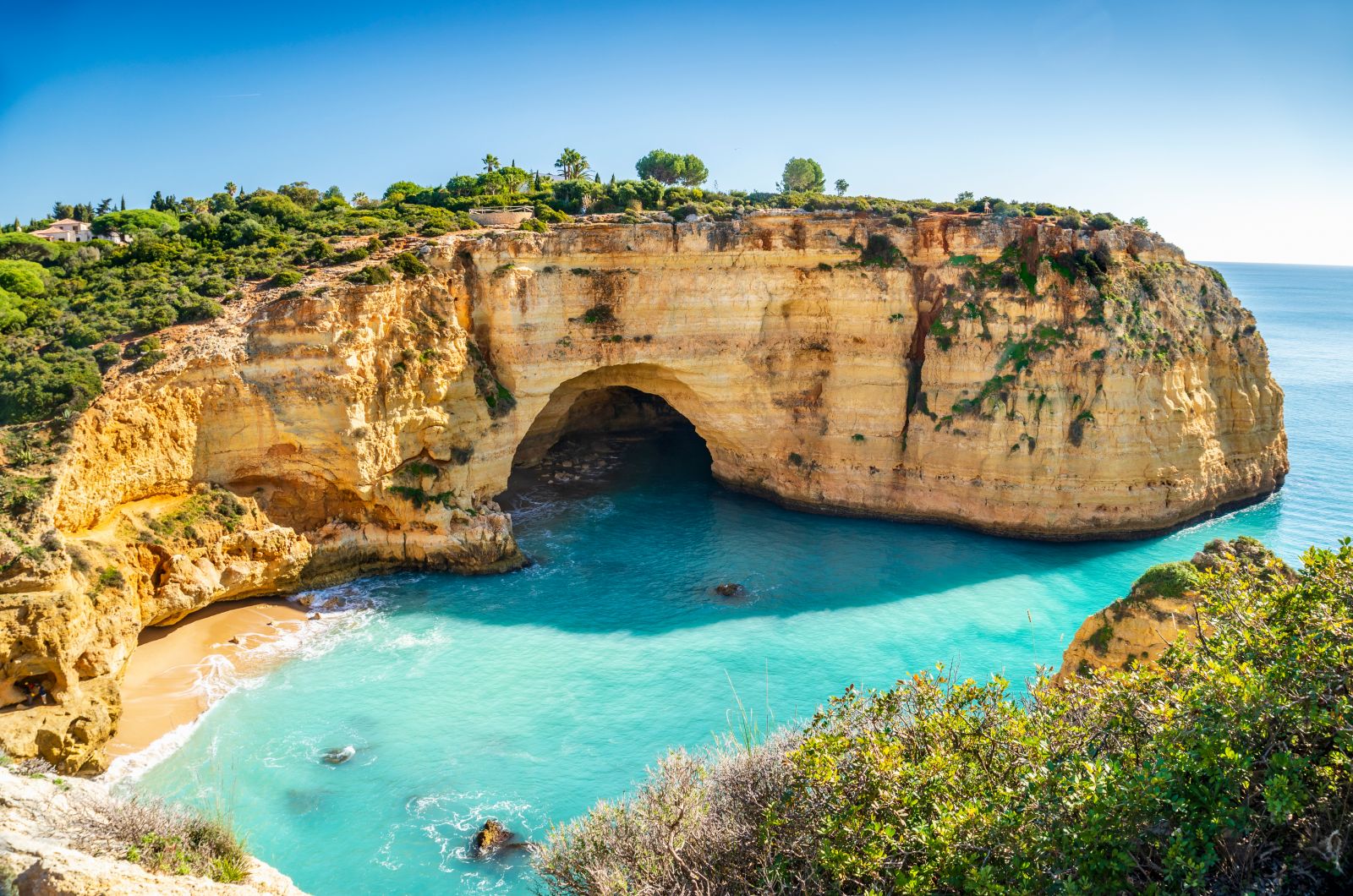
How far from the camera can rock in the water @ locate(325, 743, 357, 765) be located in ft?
56.5

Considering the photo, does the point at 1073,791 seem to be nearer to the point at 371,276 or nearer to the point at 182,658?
the point at 182,658

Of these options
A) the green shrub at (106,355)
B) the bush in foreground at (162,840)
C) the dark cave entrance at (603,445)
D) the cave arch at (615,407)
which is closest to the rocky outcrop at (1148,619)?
the bush in foreground at (162,840)

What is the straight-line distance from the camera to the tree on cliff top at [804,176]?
59.6m

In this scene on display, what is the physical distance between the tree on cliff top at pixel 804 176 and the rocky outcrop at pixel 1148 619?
4973 cm

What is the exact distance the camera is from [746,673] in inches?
816

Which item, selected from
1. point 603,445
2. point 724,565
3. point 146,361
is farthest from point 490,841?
point 603,445

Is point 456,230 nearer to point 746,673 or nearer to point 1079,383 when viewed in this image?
point 746,673

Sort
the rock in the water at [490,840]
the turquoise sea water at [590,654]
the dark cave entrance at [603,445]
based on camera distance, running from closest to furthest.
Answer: the rock in the water at [490,840], the turquoise sea water at [590,654], the dark cave entrance at [603,445]

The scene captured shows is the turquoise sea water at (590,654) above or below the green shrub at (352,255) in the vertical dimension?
below

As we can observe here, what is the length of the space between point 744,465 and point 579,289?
10476 mm

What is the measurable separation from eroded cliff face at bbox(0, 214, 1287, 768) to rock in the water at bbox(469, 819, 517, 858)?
11729 millimetres

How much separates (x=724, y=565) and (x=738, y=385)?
794cm

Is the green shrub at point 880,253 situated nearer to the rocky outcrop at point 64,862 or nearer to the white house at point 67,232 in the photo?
the rocky outcrop at point 64,862

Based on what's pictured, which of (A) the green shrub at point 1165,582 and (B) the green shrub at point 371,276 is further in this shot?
(B) the green shrub at point 371,276
